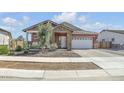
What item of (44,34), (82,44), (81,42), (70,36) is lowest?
(82,44)

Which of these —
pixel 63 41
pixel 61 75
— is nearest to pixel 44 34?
pixel 63 41

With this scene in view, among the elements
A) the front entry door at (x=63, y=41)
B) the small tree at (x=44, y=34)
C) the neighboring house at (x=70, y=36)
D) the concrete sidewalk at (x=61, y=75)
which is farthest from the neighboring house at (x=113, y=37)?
the concrete sidewalk at (x=61, y=75)

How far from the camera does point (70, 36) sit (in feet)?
98.4

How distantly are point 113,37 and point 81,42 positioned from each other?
12.5ft

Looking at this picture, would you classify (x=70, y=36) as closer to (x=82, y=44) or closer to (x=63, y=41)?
(x=63, y=41)

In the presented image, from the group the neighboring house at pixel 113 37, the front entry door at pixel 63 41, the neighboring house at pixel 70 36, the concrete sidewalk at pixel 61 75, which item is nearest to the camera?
the concrete sidewalk at pixel 61 75

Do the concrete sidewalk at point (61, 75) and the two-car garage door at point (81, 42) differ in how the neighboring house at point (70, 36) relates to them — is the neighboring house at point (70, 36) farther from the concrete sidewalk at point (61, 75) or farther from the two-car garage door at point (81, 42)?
the concrete sidewalk at point (61, 75)

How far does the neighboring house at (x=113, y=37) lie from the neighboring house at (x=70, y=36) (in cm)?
129

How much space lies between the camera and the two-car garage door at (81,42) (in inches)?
1184

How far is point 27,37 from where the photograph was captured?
1115 inches

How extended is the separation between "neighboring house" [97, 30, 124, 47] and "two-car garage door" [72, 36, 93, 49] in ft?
5.66

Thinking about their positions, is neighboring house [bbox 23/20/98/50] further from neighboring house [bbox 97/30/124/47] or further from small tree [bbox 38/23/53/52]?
small tree [bbox 38/23/53/52]
